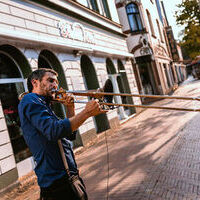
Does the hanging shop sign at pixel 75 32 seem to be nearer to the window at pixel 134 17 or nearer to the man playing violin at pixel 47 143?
the man playing violin at pixel 47 143

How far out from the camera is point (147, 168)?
14.6ft

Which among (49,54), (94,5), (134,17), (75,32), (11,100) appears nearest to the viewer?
(11,100)

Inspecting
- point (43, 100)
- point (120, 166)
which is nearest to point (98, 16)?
point (120, 166)

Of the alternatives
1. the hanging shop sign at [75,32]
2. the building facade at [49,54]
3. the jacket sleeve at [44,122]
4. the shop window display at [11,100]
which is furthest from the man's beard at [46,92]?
the hanging shop sign at [75,32]

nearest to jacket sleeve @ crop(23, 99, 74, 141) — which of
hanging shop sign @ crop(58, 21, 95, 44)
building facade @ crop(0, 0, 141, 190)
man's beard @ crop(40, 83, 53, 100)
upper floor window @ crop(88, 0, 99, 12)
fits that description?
man's beard @ crop(40, 83, 53, 100)

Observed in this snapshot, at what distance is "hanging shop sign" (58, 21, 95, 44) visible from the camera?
794 cm

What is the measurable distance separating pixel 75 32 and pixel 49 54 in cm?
201

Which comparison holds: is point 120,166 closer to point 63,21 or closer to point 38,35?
point 38,35

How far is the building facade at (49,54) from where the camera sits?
217 inches

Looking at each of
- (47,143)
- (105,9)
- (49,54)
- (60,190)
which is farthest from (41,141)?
(105,9)

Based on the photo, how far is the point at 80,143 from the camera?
7520 millimetres

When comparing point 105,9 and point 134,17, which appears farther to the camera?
point 134,17

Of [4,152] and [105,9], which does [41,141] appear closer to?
[4,152]

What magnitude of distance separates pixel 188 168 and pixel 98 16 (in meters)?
8.92
